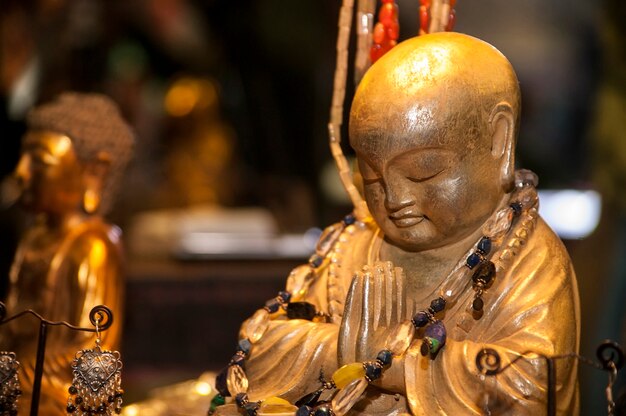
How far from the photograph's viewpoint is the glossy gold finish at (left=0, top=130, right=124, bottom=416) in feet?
10.8

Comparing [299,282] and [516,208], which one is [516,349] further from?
[299,282]

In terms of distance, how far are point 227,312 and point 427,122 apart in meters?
2.90

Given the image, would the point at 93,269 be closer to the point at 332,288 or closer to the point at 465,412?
the point at 332,288

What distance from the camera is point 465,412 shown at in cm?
248

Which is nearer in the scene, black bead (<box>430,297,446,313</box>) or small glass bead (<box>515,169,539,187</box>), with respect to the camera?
black bead (<box>430,297,446,313</box>)

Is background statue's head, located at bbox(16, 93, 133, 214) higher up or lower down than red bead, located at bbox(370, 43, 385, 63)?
higher up

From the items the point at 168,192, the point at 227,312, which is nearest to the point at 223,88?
the point at 168,192

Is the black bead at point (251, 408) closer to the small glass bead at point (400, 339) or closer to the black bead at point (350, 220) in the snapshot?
the small glass bead at point (400, 339)

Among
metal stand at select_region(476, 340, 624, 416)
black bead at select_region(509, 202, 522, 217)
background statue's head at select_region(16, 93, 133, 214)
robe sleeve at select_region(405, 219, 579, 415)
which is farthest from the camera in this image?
background statue's head at select_region(16, 93, 133, 214)

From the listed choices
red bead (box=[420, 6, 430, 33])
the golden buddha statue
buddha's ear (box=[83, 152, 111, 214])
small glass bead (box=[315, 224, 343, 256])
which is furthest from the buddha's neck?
buddha's ear (box=[83, 152, 111, 214])

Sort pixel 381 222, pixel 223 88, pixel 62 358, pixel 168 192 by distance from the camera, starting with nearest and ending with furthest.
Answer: pixel 381 222, pixel 62 358, pixel 168 192, pixel 223 88

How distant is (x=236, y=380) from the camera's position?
2.74 meters

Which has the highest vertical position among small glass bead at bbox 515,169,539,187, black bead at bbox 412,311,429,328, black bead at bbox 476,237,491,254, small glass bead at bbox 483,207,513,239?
small glass bead at bbox 515,169,539,187

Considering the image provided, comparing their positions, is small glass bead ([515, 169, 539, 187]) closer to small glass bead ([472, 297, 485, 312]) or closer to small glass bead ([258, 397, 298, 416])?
small glass bead ([472, 297, 485, 312])
